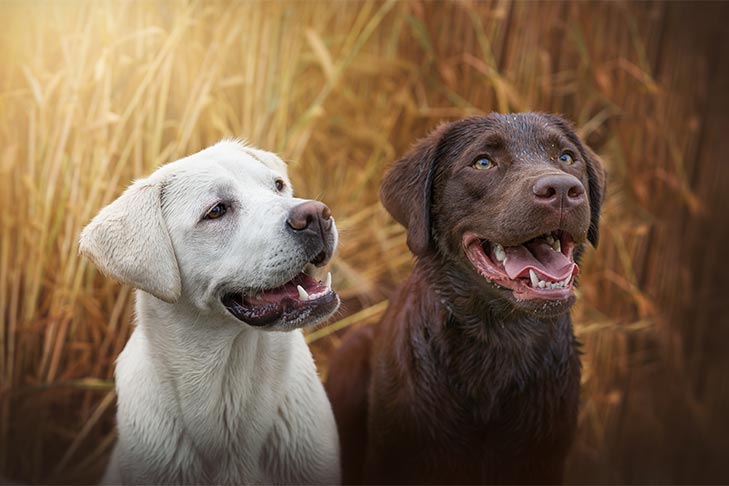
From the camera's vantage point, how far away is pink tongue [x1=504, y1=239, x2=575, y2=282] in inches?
98.9

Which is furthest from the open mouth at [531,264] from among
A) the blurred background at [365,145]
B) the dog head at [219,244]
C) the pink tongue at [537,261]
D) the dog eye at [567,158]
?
the blurred background at [365,145]

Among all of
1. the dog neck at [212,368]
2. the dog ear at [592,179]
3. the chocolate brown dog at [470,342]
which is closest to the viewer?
the dog neck at [212,368]

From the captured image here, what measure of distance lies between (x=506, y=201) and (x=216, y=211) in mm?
918

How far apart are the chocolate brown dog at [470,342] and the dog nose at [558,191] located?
277mm

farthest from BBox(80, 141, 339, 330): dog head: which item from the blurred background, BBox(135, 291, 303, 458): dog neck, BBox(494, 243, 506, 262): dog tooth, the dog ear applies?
the dog ear

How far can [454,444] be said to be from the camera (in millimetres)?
2818

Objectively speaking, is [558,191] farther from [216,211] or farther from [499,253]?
[216,211]

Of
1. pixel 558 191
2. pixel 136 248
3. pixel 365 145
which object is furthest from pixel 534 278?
pixel 365 145

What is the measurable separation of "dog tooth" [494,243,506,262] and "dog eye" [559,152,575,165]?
15.3 inches

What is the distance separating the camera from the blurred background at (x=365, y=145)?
322cm

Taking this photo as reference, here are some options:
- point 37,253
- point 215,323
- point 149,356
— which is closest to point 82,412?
point 37,253

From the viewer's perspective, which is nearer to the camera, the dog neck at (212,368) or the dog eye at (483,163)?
the dog neck at (212,368)

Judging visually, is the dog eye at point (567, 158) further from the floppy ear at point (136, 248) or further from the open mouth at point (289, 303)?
the floppy ear at point (136, 248)

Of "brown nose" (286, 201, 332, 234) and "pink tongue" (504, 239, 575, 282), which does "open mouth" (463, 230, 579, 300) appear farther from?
"brown nose" (286, 201, 332, 234)
